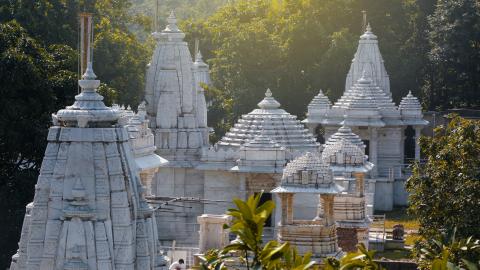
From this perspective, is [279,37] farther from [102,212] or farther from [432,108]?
[102,212]

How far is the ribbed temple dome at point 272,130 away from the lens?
39.4 m

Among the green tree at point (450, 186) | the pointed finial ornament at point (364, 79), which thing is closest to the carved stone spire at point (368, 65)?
the pointed finial ornament at point (364, 79)

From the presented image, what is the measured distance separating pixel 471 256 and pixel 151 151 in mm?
12932

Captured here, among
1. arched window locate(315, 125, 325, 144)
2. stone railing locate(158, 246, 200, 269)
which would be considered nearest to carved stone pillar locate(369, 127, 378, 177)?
arched window locate(315, 125, 325, 144)

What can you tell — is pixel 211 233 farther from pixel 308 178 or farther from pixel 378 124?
pixel 378 124

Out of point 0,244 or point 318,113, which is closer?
point 0,244

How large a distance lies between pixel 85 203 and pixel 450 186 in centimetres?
1225

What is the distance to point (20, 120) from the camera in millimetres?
38438

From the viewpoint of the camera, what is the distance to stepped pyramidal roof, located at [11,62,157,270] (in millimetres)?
21641

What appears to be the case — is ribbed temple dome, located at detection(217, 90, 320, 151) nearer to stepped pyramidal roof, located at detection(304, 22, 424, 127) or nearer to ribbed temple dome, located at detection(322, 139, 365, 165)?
ribbed temple dome, located at detection(322, 139, 365, 165)

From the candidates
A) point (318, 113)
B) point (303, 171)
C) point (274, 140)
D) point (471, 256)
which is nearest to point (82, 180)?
point (471, 256)

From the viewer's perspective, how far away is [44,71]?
4072 cm

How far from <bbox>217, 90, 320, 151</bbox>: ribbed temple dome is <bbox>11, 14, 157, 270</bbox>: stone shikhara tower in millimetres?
17097

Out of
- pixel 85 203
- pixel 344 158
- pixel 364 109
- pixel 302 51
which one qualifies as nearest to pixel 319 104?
pixel 364 109
